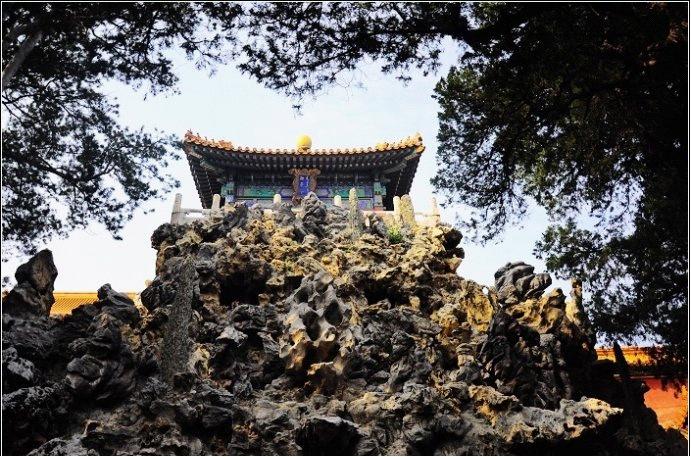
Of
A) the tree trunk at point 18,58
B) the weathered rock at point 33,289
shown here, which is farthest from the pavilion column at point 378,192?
the tree trunk at point 18,58

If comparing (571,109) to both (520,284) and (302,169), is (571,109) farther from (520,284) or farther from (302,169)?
(302,169)

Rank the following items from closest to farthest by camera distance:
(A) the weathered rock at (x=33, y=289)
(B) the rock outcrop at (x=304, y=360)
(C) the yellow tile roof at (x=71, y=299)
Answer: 1. (B) the rock outcrop at (x=304, y=360)
2. (A) the weathered rock at (x=33, y=289)
3. (C) the yellow tile roof at (x=71, y=299)

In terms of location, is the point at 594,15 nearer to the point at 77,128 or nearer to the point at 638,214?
the point at 638,214

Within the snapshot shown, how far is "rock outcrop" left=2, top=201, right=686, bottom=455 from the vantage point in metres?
7.98

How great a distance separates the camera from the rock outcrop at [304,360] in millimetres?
7980

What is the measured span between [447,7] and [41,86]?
4.17 m

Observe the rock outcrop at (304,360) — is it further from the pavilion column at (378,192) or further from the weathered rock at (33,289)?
the pavilion column at (378,192)

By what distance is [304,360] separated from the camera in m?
9.38

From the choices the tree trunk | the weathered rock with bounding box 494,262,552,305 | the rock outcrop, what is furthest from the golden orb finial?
the tree trunk

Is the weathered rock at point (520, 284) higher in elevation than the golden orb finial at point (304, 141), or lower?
lower

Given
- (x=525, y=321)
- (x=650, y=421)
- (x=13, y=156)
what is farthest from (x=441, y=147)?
(x=650, y=421)

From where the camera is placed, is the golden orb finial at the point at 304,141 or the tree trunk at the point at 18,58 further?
the golden orb finial at the point at 304,141

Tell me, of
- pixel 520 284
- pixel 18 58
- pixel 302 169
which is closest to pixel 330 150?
pixel 302 169

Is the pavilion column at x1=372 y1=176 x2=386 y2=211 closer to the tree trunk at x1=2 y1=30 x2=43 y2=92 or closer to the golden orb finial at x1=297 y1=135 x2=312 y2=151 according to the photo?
the golden orb finial at x1=297 y1=135 x2=312 y2=151
